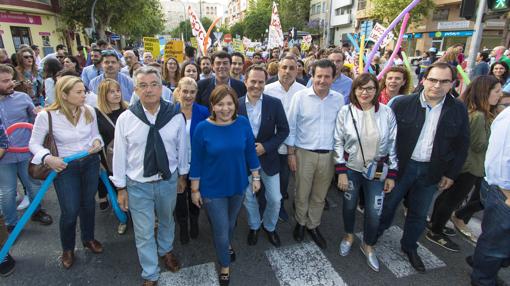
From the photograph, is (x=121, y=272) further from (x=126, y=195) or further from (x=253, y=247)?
(x=253, y=247)

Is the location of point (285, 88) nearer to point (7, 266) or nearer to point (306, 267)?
point (306, 267)

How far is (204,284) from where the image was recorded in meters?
2.94

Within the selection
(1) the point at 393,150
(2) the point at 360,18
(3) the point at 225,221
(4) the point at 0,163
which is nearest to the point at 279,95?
(1) the point at 393,150

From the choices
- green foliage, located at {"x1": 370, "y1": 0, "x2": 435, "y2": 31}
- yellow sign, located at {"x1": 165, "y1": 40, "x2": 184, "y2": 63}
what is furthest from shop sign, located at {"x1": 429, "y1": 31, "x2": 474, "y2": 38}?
yellow sign, located at {"x1": 165, "y1": 40, "x2": 184, "y2": 63}

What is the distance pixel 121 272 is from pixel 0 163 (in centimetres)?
189

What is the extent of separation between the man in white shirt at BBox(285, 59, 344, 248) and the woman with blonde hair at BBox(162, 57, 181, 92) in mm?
3004

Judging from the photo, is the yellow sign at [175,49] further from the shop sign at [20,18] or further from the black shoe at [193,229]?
the shop sign at [20,18]

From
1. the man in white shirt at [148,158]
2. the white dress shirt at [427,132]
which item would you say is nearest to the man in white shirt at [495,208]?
the white dress shirt at [427,132]

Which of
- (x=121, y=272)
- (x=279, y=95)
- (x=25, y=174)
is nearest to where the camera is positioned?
(x=121, y=272)

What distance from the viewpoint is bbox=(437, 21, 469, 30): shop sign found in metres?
29.1

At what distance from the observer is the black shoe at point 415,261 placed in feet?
10.2

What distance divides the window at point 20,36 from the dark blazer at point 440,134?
26.3 m

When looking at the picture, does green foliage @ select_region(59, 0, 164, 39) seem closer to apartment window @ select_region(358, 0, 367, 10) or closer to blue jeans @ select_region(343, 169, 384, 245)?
apartment window @ select_region(358, 0, 367, 10)

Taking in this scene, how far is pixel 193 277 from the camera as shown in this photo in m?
3.05
